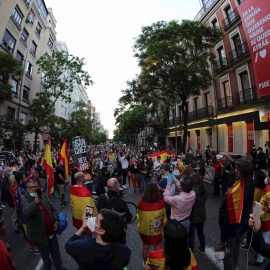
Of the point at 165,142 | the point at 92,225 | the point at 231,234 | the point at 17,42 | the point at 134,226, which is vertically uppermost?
the point at 17,42

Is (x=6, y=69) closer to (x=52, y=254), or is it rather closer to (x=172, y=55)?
(x=172, y=55)

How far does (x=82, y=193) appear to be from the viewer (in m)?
4.19

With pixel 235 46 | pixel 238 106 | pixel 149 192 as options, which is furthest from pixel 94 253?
pixel 235 46

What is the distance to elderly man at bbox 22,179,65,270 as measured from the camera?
131 inches

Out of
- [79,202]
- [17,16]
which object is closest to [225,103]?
[79,202]

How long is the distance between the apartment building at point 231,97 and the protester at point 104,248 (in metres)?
16.8

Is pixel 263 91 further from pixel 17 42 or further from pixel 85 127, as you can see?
pixel 85 127

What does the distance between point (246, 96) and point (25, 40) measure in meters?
25.0

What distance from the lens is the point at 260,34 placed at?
1027cm

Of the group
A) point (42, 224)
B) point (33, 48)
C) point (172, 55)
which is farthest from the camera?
point (33, 48)

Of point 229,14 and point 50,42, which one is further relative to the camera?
point 50,42

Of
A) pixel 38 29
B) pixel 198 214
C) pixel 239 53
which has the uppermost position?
pixel 38 29

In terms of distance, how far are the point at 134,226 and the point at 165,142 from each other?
35.0 m

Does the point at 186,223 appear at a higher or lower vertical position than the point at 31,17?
lower
